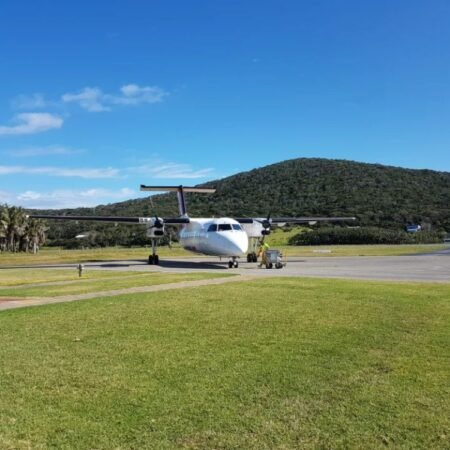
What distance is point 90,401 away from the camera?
5.85 m

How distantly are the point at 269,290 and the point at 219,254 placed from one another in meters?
15.6

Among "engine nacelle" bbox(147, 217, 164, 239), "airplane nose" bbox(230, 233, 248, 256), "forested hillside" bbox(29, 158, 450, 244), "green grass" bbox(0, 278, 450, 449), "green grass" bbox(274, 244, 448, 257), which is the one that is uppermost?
"forested hillside" bbox(29, 158, 450, 244)

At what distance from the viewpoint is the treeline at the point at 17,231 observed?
240ft

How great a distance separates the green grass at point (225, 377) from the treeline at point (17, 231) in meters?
66.6

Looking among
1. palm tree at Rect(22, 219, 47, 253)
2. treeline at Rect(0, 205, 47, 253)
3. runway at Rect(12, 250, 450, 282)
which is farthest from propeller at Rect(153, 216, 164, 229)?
palm tree at Rect(22, 219, 47, 253)

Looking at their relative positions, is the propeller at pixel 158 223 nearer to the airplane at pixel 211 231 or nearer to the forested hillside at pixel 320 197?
the airplane at pixel 211 231

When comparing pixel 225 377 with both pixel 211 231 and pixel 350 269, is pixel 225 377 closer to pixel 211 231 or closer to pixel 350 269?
pixel 350 269

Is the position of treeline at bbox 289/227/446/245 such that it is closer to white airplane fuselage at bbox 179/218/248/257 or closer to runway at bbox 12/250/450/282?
runway at bbox 12/250/450/282

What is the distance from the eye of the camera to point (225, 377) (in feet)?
21.9

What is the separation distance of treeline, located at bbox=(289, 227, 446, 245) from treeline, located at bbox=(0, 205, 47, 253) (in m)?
39.0

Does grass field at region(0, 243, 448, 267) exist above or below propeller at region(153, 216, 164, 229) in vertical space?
below

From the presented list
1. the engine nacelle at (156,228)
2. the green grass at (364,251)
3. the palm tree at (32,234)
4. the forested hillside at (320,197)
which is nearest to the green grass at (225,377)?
the engine nacelle at (156,228)

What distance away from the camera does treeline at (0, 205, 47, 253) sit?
73169mm

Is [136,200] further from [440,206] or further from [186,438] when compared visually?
[186,438]
